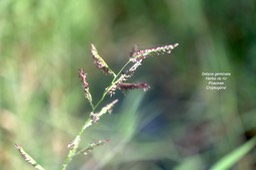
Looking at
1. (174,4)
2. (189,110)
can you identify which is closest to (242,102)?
(189,110)

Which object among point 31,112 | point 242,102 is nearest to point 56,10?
point 31,112

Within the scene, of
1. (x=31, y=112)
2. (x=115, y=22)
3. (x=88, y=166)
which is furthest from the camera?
(x=115, y=22)

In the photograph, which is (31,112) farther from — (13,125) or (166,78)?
(166,78)

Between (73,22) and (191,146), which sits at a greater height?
(73,22)

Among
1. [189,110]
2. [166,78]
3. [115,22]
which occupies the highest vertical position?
[115,22]

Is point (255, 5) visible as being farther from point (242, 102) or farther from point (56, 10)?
point (56, 10)

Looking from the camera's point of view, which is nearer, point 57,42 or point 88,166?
point 88,166

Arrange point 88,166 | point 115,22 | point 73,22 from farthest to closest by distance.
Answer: point 115,22
point 73,22
point 88,166
